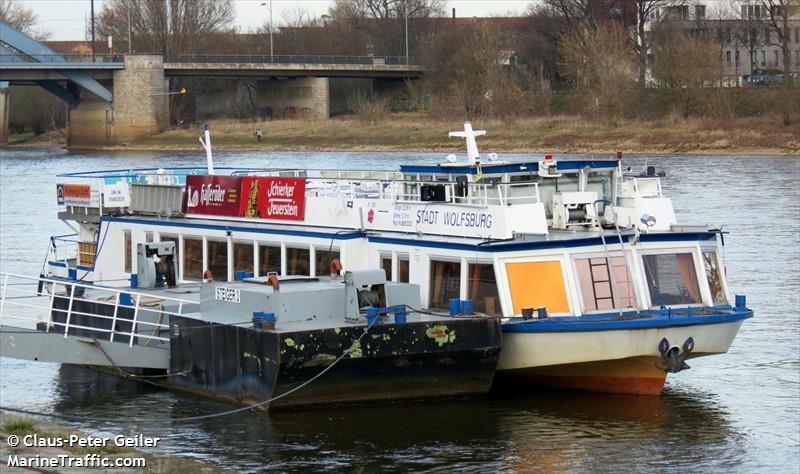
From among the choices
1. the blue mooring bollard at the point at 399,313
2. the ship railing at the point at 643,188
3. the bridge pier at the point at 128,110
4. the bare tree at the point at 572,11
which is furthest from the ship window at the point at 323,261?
the bare tree at the point at 572,11

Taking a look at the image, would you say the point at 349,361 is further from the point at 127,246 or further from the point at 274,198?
the point at 127,246

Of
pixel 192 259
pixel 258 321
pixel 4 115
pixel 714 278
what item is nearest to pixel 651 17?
pixel 4 115

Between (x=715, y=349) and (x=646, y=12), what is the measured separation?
83724 mm

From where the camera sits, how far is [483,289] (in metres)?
20.9

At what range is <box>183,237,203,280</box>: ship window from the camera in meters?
25.2

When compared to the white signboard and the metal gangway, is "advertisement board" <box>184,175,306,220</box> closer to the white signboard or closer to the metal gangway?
the metal gangway

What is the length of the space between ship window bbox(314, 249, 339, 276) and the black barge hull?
2904 millimetres

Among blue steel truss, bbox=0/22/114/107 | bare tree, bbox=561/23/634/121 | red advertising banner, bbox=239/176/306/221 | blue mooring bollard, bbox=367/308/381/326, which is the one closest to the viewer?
blue mooring bollard, bbox=367/308/381/326

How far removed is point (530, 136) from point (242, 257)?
5262cm

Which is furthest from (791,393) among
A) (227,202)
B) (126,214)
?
(126,214)

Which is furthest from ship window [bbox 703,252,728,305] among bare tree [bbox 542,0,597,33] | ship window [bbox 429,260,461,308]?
bare tree [bbox 542,0,597,33]

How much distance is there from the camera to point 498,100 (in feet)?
280

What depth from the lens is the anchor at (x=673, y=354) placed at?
20.2m

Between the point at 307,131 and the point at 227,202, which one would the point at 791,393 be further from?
the point at 307,131
